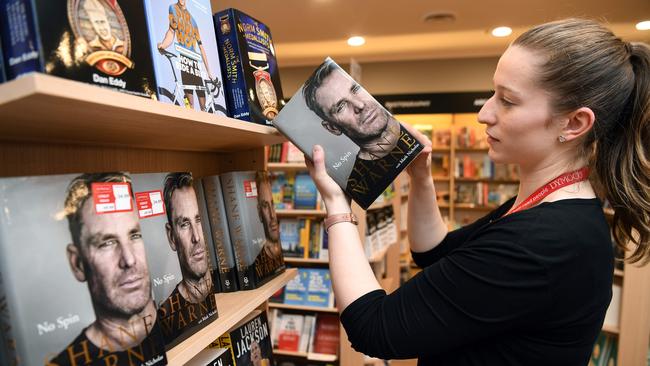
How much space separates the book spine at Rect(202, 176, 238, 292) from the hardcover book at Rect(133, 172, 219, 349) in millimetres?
171

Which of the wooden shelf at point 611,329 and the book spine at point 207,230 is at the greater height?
the book spine at point 207,230

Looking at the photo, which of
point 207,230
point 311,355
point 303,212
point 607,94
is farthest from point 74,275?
point 311,355

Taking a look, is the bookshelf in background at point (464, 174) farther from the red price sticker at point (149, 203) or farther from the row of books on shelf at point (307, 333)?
the red price sticker at point (149, 203)

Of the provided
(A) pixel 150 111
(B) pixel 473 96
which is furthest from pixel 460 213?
(A) pixel 150 111

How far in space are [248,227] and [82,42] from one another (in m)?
0.63

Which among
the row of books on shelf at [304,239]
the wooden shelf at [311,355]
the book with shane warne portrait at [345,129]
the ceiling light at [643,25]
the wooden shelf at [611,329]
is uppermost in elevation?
the ceiling light at [643,25]

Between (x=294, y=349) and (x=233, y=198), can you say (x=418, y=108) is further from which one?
(x=233, y=198)

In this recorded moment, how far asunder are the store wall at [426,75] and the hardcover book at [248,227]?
5.30 metres

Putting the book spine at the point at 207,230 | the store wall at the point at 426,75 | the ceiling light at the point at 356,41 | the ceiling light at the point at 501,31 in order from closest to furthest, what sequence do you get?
the book spine at the point at 207,230
the ceiling light at the point at 501,31
the ceiling light at the point at 356,41
the store wall at the point at 426,75

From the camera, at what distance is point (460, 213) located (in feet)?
22.1

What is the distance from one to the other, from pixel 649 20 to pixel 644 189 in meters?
4.66

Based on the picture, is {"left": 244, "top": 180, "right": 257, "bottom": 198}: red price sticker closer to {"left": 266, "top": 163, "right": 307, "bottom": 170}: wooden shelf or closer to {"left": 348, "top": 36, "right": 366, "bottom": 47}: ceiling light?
{"left": 266, "top": 163, "right": 307, "bottom": 170}: wooden shelf

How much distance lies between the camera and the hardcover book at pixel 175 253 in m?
0.78

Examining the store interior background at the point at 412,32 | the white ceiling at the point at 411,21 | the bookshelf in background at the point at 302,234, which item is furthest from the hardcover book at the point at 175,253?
the white ceiling at the point at 411,21
